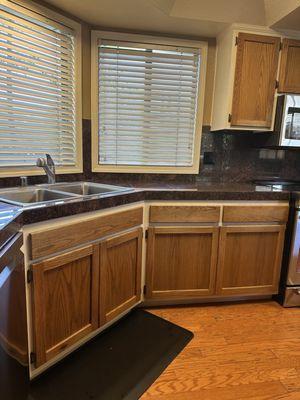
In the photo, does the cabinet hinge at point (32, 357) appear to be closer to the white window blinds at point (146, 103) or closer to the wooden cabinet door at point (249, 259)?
the wooden cabinet door at point (249, 259)

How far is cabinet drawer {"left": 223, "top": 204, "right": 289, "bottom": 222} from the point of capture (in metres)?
2.04

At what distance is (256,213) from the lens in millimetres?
2072

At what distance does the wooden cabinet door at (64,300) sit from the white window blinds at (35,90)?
2.80ft

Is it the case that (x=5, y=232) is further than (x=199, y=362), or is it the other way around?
(x=199, y=362)

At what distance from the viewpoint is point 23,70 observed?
1.85m

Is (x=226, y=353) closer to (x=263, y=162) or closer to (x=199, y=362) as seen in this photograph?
(x=199, y=362)

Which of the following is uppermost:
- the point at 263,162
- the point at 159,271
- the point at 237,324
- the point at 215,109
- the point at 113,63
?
the point at 113,63

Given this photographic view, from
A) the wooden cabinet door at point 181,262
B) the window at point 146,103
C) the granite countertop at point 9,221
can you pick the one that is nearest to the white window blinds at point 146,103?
the window at point 146,103

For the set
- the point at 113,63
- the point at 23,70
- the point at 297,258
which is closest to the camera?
the point at 23,70

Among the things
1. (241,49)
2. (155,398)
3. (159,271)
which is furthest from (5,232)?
(241,49)

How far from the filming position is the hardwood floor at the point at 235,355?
4.71 ft

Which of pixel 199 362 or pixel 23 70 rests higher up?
pixel 23 70

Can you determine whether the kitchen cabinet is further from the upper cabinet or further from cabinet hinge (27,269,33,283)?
cabinet hinge (27,269,33,283)

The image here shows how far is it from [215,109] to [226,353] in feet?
6.26
